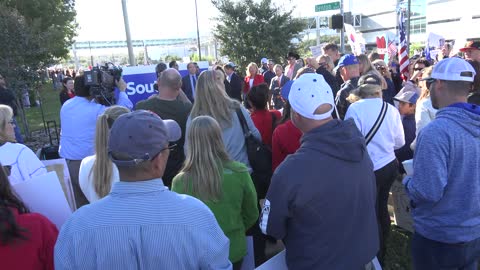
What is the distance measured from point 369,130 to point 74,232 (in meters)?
2.60

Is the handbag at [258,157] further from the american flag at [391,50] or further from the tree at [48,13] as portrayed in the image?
the tree at [48,13]

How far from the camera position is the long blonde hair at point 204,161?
8.28 ft

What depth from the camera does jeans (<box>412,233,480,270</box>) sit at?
7.53 feet

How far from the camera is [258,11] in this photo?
22.5m

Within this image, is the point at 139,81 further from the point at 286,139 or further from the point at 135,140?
the point at 135,140

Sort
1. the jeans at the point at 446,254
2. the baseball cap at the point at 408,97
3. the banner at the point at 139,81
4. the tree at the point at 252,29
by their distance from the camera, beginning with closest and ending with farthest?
the jeans at the point at 446,254 → the baseball cap at the point at 408,97 → the banner at the point at 139,81 → the tree at the point at 252,29

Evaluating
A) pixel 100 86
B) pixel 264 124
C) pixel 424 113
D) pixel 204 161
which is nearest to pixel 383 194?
pixel 424 113

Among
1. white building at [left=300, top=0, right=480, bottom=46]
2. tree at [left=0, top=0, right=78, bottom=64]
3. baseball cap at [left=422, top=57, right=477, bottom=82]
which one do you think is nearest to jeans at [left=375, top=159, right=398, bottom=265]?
baseball cap at [left=422, top=57, right=477, bottom=82]

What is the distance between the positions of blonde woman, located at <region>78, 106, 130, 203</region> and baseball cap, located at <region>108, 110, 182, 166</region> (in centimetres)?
128

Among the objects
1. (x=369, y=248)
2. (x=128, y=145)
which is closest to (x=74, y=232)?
(x=128, y=145)

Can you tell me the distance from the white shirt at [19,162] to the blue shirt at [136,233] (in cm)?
137

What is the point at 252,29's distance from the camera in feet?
73.7

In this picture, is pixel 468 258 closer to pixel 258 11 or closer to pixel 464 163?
pixel 464 163

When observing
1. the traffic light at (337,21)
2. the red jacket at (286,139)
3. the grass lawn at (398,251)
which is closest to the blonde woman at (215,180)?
the red jacket at (286,139)
